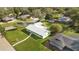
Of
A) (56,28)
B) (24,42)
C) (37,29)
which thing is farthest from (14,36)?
(56,28)

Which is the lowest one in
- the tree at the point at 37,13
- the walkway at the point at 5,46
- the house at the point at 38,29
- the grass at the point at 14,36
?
the walkway at the point at 5,46

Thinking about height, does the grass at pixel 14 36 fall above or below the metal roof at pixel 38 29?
below

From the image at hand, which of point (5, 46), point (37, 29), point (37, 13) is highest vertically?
point (37, 13)

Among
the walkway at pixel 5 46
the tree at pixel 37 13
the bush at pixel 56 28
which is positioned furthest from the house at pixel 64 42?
the walkway at pixel 5 46

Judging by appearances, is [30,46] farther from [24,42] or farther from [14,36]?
[14,36]

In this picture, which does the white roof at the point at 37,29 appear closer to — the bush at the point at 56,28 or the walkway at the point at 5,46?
the bush at the point at 56,28
